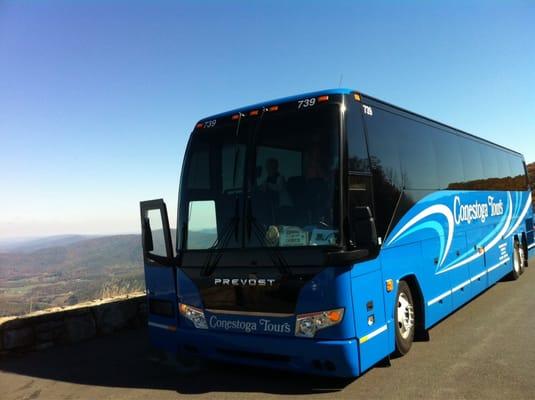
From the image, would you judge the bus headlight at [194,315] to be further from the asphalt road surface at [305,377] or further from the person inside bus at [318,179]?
the person inside bus at [318,179]

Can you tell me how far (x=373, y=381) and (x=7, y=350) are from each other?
536cm

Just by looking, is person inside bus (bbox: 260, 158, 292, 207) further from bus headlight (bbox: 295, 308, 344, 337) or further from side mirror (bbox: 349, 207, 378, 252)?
bus headlight (bbox: 295, 308, 344, 337)

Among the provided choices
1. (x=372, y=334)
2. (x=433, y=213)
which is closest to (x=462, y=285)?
(x=433, y=213)

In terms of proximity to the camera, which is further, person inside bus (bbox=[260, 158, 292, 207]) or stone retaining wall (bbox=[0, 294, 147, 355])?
stone retaining wall (bbox=[0, 294, 147, 355])

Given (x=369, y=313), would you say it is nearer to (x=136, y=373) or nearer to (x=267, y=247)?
(x=267, y=247)

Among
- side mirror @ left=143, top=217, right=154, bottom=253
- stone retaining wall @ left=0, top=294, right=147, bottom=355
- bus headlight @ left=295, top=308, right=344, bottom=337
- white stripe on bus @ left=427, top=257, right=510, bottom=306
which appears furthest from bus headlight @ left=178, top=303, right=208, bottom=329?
white stripe on bus @ left=427, top=257, right=510, bottom=306

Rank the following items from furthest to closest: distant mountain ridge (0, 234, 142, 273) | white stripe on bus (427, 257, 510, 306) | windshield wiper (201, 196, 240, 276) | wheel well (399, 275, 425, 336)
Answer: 1. distant mountain ridge (0, 234, 142, 273)
2. white stripe on bus (427, 257, 510, 306)
3. wheel well (399, 275, 425, 336)
4. windshield wiper (201, 196, 240, 276)

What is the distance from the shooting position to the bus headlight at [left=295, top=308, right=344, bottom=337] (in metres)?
4.52

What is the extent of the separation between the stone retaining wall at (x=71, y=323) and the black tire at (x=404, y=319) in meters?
5.01

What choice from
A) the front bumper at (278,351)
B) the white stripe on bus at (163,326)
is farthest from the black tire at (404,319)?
the white stripe on bus at (163,326)

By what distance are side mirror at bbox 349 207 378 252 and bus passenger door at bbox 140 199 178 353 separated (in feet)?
8.02

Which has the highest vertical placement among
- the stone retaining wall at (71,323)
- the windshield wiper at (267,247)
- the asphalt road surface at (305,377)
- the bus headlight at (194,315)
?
the windshield wiper at (267,247)

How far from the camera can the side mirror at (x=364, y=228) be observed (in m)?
4.48

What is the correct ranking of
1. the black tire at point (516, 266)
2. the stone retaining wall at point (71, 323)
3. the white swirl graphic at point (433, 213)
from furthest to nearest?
1. the black tire at point (516, 266)
2. the stone retaining wall at point (71, 323)
3. the white swirl graphic at point (433, 213)
